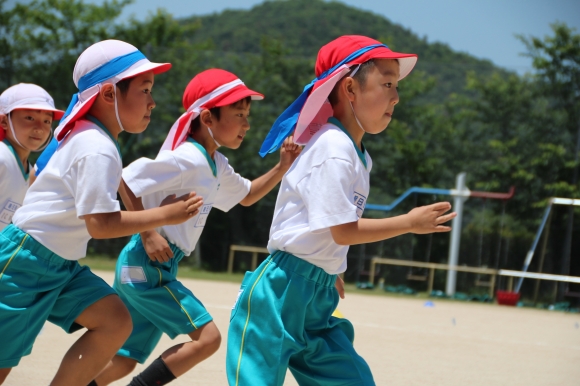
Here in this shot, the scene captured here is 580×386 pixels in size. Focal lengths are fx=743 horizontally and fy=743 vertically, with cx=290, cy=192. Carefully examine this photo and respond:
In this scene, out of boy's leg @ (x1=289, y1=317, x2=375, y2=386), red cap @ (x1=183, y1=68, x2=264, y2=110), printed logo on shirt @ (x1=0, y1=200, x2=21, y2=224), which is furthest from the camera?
printed logo on shirt @ (x1=0, y1=200, x2=21, y2=224)

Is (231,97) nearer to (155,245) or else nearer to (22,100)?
(155,245)

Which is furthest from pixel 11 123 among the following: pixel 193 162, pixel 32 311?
pixel 32 311

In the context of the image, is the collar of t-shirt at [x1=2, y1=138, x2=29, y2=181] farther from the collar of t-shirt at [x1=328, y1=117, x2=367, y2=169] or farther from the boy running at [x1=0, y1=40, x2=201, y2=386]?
the collar of t-shirt at [x1=328, y1=117, x2=367, y2=169]

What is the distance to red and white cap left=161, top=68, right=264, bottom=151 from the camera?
14.1ft

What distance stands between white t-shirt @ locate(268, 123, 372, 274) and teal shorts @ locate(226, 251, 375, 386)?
0.22 ft

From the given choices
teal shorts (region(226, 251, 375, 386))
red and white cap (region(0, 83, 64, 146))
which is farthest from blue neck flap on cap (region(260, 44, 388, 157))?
red and white cap (region(0, 83, 64, 146))

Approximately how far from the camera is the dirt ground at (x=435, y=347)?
512 centimetres

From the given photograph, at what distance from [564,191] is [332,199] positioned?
13605 millimetres

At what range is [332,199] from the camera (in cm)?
272

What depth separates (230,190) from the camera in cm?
451

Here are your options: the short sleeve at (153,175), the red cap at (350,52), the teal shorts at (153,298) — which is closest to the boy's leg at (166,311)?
the teal shorts at (153,298)

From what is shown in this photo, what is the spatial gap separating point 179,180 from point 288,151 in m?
0.65

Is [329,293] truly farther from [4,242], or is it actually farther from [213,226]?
[213,226]

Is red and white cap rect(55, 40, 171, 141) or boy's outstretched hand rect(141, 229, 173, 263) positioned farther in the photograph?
boy's outstretched hand rect(141, 229, 173, 263)
